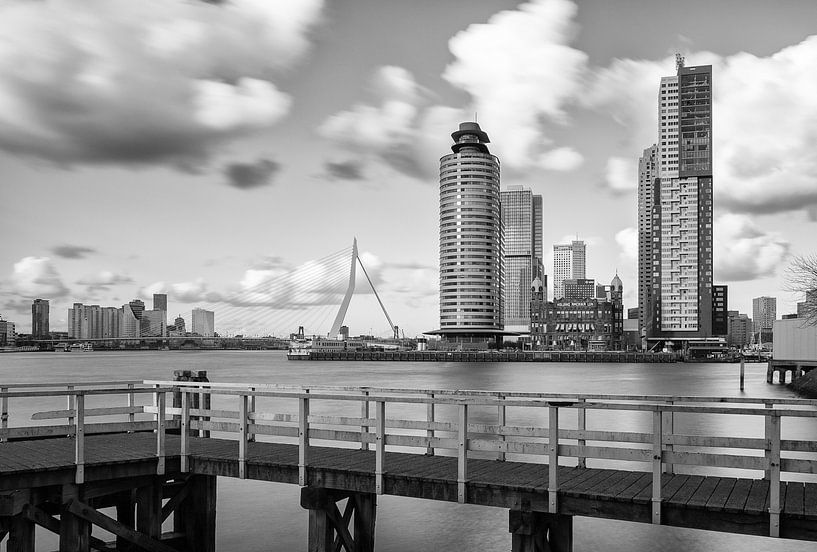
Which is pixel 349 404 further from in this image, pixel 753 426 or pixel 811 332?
pixel 811 332

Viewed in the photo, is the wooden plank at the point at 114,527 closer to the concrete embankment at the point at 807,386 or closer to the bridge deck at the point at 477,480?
the bridge deck at the point at 477,480

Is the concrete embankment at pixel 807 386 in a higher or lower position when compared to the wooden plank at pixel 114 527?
lower

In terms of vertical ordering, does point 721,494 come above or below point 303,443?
below

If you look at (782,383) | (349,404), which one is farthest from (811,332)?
(349,404)

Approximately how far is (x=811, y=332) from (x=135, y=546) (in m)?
88.3

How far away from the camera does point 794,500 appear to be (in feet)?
34.5

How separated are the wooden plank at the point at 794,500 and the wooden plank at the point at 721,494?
740 millimetres

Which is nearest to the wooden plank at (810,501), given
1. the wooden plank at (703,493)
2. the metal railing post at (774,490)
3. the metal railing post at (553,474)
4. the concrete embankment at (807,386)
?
the metal railing post at (774,490)

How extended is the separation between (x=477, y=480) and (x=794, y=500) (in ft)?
14.5

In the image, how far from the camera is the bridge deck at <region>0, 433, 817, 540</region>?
10.2m

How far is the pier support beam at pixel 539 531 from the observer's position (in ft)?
36.9

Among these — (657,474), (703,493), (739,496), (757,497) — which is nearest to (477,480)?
(657,474)

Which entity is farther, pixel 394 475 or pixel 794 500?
pixel 394 475

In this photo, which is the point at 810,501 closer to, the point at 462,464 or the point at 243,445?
the point at 462,464
